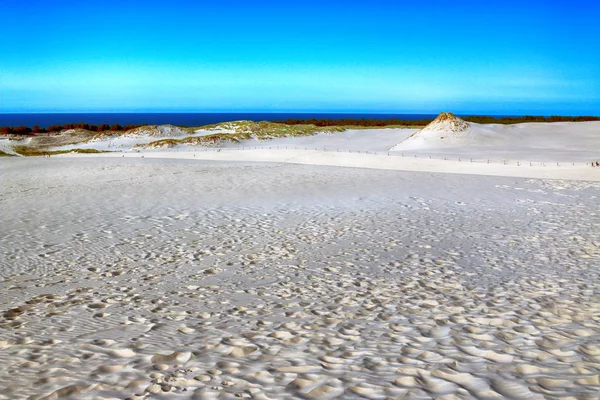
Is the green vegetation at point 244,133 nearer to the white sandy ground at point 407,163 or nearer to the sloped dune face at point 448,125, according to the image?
the white sandy ground at point 407,163

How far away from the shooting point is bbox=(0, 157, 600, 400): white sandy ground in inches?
177

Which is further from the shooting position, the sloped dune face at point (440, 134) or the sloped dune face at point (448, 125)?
the sloped dune face at point (448, 125)

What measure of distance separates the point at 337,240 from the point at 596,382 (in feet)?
19.5

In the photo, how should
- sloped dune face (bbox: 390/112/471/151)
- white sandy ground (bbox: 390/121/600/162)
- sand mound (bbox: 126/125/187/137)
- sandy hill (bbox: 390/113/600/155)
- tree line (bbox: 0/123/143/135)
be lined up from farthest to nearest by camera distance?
tree line (bbox: 0/123/143/135), sand mound (bbox: 126/125/187/137), sloped dune face (bbox: 390/112/471/151), sandy hill (bbox: 390/113/600/155), white sandy ground (bbox: 390/121/600/162)

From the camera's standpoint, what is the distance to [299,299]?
22.1ft

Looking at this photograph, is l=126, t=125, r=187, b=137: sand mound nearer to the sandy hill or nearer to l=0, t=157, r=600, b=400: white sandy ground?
the sandy hill

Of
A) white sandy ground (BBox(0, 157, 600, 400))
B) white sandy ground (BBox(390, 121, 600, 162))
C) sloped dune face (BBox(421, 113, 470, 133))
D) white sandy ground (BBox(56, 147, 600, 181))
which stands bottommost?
white sandy ground (BBox(0, 157, 600, 400))

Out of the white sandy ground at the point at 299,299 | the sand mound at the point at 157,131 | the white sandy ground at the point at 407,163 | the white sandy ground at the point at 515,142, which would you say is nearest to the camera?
the white sandy ground at the point at 299,299

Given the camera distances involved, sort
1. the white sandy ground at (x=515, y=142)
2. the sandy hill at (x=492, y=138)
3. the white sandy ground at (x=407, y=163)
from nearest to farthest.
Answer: the white sandy ground at (x=407, y=163) → the white sandy ground at (x=515, y=142) → the sandy hill at (x=492, y=138)

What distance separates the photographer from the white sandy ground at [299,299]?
14.7 feet

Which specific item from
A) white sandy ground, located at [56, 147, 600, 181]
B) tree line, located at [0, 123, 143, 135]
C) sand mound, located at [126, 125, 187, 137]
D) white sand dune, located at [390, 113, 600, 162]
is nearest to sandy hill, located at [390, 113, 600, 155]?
white sand dune, located at [390, 113, 600, 162]

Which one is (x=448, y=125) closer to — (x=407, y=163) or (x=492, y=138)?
(x=492, y=138)

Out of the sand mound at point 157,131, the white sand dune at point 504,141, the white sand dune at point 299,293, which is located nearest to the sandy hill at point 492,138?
the white sand dune at point 504,141

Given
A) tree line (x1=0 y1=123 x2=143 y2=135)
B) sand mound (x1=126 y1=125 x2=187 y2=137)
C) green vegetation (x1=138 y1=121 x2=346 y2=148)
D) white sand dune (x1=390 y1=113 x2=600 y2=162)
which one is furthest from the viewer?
tree line (x1=0 y1=123 x2=143 y2=135)
